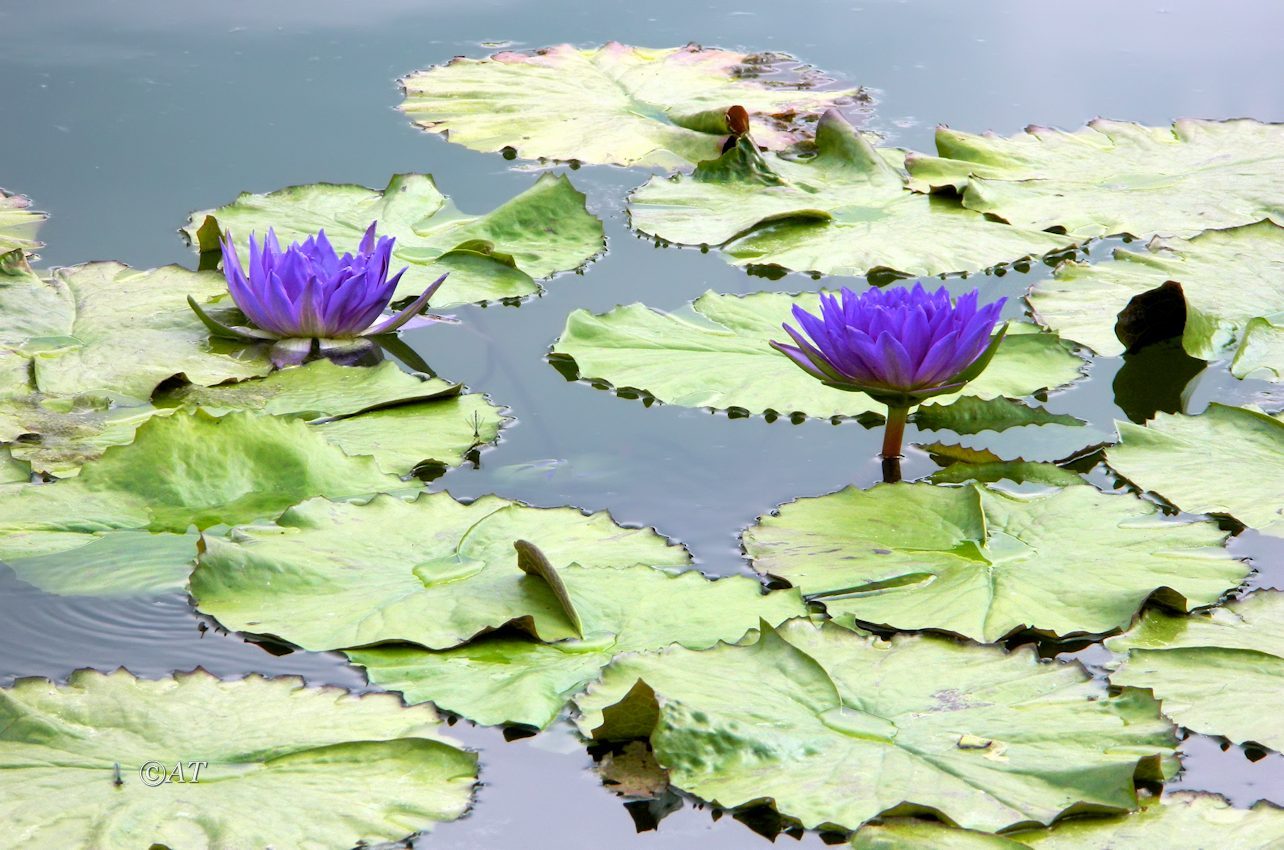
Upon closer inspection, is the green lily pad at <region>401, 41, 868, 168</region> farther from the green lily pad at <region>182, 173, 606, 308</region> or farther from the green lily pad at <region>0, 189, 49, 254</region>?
the green lily pad at <region>0, 189, 49, 254</region>

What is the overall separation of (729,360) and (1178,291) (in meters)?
0.80

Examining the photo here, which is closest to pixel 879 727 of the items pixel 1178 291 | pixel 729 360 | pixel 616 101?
pixel 729 360

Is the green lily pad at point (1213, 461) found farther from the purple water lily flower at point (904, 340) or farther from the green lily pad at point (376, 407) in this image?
the green lily pad at point (376, 407)

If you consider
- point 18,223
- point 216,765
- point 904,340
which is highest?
point 904,340

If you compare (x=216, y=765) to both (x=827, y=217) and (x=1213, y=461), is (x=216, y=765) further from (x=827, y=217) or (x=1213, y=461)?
(x=827, y=217)

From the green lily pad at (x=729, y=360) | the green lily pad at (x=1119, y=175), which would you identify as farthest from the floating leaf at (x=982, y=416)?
the green lily pad at (x=1119, y=175)

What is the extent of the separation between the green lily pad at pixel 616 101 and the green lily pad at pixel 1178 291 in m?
1.03

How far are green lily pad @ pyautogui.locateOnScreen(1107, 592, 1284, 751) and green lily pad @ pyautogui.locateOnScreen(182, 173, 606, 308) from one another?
1442 mm

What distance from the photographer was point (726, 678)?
1.41 meters

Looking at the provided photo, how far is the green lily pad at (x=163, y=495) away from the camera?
1.67 metres

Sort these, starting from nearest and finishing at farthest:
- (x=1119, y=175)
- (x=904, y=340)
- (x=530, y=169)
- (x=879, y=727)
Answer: (x=879, y=727) < (x=904, y=340) < (x=1119, y=175) < (x=530, y=169)

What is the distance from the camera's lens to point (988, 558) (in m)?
1.69

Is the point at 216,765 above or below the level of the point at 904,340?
below

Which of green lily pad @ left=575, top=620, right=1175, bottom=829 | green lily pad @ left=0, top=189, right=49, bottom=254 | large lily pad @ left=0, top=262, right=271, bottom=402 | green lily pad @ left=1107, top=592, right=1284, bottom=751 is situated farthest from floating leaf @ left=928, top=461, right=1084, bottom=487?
green lily pad @ left=0, top=189, right=49, bottom=254
